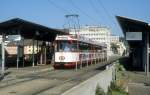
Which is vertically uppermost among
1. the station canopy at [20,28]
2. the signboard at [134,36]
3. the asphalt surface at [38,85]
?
the station canopy at [20,28]

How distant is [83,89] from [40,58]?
1778 inches

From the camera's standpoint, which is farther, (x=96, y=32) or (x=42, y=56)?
(x=96, y=32)

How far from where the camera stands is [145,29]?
3719cm

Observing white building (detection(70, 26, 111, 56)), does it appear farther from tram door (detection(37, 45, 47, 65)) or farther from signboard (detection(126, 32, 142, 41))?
signboard (detection(126, 32, 142, 41))

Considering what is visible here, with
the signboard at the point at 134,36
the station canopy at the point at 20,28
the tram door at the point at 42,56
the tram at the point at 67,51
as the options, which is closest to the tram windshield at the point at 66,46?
the tram at the point at 67,51

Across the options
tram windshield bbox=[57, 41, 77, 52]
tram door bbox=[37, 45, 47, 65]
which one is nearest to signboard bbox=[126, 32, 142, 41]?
tram windshield bbox=[57, 41, 77, 52]

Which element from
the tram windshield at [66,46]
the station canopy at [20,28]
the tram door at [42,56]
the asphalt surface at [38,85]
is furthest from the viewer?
the tram door at [42,56]

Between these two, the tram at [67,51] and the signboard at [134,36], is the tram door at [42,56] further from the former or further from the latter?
the signboard at [134,36]

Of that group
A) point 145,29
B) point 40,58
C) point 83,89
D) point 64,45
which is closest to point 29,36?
point 40,58

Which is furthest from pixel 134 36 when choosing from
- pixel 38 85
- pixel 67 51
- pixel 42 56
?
pixel 42 56

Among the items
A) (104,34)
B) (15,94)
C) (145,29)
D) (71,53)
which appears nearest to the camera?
(15,94)

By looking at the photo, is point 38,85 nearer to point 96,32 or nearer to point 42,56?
point 42,56

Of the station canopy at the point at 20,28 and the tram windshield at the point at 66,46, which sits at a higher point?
the station canopy at the point at 20,28

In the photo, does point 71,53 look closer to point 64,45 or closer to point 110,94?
point 64,45
